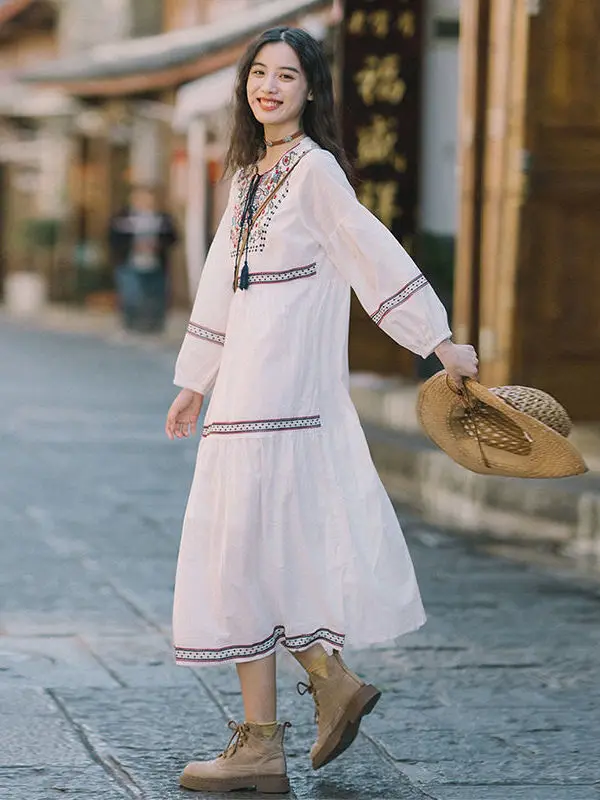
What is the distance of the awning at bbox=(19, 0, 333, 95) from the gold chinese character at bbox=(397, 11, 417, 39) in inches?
287

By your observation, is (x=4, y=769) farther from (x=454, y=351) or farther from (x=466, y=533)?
(x=466, y=533)

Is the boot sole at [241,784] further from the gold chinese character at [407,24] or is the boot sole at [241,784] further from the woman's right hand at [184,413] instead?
the gold chinese character at [407,24]

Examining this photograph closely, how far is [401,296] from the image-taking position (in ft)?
14.7

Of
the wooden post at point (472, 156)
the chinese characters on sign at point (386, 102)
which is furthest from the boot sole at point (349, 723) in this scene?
the chinese characters on sign at point (386, 102)

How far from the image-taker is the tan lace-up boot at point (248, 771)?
4520mm

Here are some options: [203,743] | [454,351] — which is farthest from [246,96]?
[203,743]

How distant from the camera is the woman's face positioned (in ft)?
14.9

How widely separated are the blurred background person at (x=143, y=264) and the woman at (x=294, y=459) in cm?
1946

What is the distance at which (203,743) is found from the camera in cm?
498

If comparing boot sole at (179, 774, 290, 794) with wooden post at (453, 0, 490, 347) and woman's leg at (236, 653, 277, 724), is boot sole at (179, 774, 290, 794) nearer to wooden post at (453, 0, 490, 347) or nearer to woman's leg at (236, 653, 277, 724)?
woman's leg at (236, 653, 277, 724)

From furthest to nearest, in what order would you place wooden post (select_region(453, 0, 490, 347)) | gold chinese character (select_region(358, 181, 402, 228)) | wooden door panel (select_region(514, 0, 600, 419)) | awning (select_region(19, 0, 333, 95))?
awning (select_region(19, 0, 333, 95)) → gold chinese character (select_region(358, 181, 402, 228)) → wooden post (select_region(453, 0, 490, 347)) → wooden door panel (select_region(514, 0, 600, 419))

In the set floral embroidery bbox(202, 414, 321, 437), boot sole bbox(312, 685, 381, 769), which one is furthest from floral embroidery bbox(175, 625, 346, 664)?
floral embroidery bbox(202, 414, 321, 437)

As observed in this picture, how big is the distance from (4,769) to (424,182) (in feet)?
31.6

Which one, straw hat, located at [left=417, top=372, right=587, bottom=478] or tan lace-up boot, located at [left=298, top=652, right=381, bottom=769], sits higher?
straw hat, located at [left=417, top=372, right=587, bottom=478]
